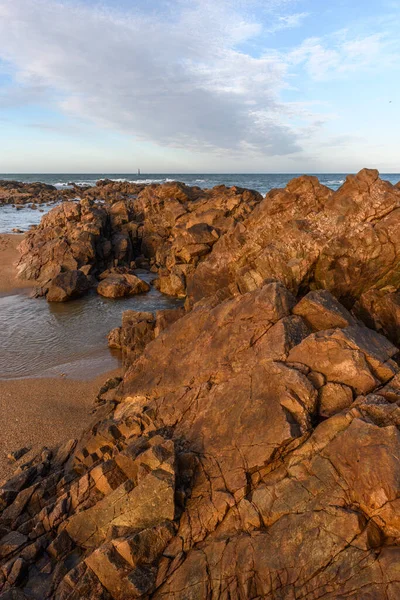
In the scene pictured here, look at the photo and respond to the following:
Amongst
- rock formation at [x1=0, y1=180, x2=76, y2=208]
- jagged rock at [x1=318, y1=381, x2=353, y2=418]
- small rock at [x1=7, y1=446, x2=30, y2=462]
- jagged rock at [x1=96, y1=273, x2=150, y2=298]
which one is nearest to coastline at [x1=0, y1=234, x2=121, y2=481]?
small rock at [x1=7, y1=446, x2=30, y2=462]

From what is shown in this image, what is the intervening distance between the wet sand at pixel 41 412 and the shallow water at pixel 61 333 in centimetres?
118

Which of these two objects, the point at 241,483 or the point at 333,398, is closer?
the point at 241,483

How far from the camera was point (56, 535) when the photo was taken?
9.13 metres

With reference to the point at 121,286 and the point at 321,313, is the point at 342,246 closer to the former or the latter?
the point at 321,313

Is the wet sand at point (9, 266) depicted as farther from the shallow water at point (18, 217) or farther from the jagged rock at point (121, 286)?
the shallow water at point (18, 217)

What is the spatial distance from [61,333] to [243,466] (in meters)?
18.5

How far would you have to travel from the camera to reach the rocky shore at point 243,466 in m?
6.78

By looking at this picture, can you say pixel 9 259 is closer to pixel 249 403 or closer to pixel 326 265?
pixel 326 265

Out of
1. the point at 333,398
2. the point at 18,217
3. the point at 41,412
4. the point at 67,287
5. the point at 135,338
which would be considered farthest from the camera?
the point at 18,217

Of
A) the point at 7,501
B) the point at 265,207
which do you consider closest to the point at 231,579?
the point at 7,501

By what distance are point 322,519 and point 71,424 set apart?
10053 mm

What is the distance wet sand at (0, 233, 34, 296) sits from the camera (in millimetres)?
33812

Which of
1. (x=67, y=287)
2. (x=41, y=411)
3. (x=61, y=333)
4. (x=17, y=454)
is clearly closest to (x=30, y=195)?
(x=67, y=287)

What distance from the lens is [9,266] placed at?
38469 mm
